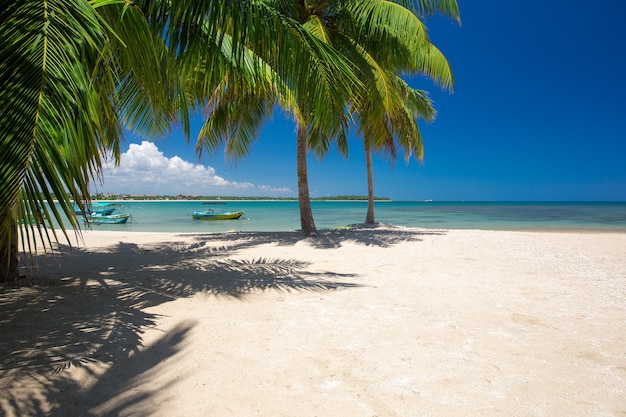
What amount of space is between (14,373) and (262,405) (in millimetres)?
1618

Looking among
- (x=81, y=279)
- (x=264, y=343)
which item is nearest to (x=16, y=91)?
(x=264, y=343)

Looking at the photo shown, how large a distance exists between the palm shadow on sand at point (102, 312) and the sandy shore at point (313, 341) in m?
0.02

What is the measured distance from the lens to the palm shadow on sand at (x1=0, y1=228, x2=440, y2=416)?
6.63 feet

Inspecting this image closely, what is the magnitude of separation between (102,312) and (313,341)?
2110 mm

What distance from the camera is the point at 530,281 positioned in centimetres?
482

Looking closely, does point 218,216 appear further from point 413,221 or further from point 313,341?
point 313,341

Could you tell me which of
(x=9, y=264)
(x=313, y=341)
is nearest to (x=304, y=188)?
(x=9, y=264)

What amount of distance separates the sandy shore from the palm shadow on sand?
0.02m

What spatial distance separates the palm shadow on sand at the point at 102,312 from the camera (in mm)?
2020

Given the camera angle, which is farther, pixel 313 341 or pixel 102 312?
pixel 102 312

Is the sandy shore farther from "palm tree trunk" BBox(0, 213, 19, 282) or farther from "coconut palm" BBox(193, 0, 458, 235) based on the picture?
"coconut palm" BBox(193, 0, 458, 235)

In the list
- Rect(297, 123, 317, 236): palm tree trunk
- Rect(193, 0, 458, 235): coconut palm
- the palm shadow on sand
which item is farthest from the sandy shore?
Rect(297, 123, 317, 236): palm tree trunk

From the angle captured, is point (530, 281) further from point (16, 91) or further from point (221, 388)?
point (16, 91)

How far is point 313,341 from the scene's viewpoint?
2.77m
